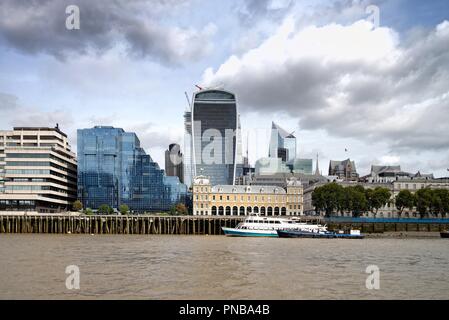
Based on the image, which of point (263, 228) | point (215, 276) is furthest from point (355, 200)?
point (215, 276)

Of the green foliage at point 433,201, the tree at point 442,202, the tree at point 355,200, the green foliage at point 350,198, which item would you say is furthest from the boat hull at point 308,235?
the tree at point 442,202

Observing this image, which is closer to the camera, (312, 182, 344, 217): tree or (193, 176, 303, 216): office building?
(312, 182, 344, 217): tree

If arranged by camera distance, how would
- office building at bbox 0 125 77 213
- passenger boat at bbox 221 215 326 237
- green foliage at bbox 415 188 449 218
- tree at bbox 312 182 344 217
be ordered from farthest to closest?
office building at bbox 0 125 77 213 < tree at bbox 312 182 344 217 < green foliage at bbox 415 188 449 218 < passenger boat at bbox 221 215 326 237

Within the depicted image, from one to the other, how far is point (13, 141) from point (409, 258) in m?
154

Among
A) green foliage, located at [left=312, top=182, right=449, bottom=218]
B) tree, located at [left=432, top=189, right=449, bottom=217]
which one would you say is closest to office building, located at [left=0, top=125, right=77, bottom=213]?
green foliage, located at [left=312, top=182, right=449, bottom=218]

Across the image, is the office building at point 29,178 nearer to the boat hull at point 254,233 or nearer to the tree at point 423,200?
the boat hull at point 254,233

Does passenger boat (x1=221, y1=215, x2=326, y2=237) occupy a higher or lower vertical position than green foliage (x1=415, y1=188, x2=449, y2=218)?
lower

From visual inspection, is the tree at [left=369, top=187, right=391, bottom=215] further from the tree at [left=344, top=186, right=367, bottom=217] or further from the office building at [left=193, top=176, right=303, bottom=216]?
the office building at [left=193, top=176, right=303, bottom=216]

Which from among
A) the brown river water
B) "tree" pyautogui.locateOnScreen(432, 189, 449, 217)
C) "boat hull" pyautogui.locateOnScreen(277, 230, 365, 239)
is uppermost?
"tree" pyautogui.locateOnScreen(432, 189, 449, 217)

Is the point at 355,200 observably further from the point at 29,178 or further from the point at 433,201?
the point at 29,178

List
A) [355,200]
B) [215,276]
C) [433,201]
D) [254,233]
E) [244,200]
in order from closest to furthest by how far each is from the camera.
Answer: [215,276], [254,233], [433,201], [355,200], [244,200]
